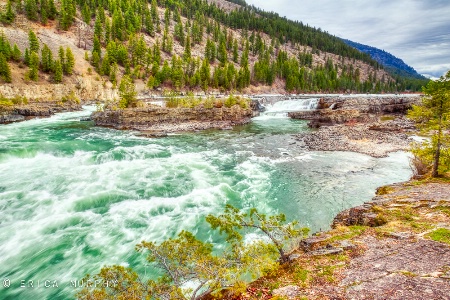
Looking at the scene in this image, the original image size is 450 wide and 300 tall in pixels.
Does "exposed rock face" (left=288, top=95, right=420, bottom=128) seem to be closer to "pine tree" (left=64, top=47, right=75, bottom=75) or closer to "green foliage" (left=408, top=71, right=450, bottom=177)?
"green foliage" (left=408, top=71, right=450, bottom=177)

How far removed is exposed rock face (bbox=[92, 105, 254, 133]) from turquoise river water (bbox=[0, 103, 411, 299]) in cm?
1067

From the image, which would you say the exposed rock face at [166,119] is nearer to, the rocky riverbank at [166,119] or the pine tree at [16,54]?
the rocky riverbank at [166,119]

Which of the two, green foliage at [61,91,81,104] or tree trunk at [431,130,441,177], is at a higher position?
green foliage at [61,91,81,104]

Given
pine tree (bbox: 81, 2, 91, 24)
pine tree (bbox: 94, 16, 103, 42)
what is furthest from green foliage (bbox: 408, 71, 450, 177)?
pine tree (bbox: 81, 2, 91, 24)

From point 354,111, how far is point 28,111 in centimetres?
7137

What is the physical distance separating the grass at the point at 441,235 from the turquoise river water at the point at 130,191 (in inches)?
223

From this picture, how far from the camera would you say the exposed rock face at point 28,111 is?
4819cm

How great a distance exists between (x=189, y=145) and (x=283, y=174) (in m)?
15.1

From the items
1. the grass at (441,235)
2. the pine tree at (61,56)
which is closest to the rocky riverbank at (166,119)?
the grass at (441,235)

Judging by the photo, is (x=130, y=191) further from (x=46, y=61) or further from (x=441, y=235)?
(x=46, y=61)

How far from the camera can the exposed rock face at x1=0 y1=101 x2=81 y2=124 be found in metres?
48.2

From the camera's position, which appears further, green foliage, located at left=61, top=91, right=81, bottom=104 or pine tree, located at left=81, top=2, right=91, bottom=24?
pine tree, located at left=81, top=2, right=91, bottom=24

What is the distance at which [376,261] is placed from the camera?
8211 mm

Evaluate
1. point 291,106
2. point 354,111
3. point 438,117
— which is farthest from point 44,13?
point 438,117
